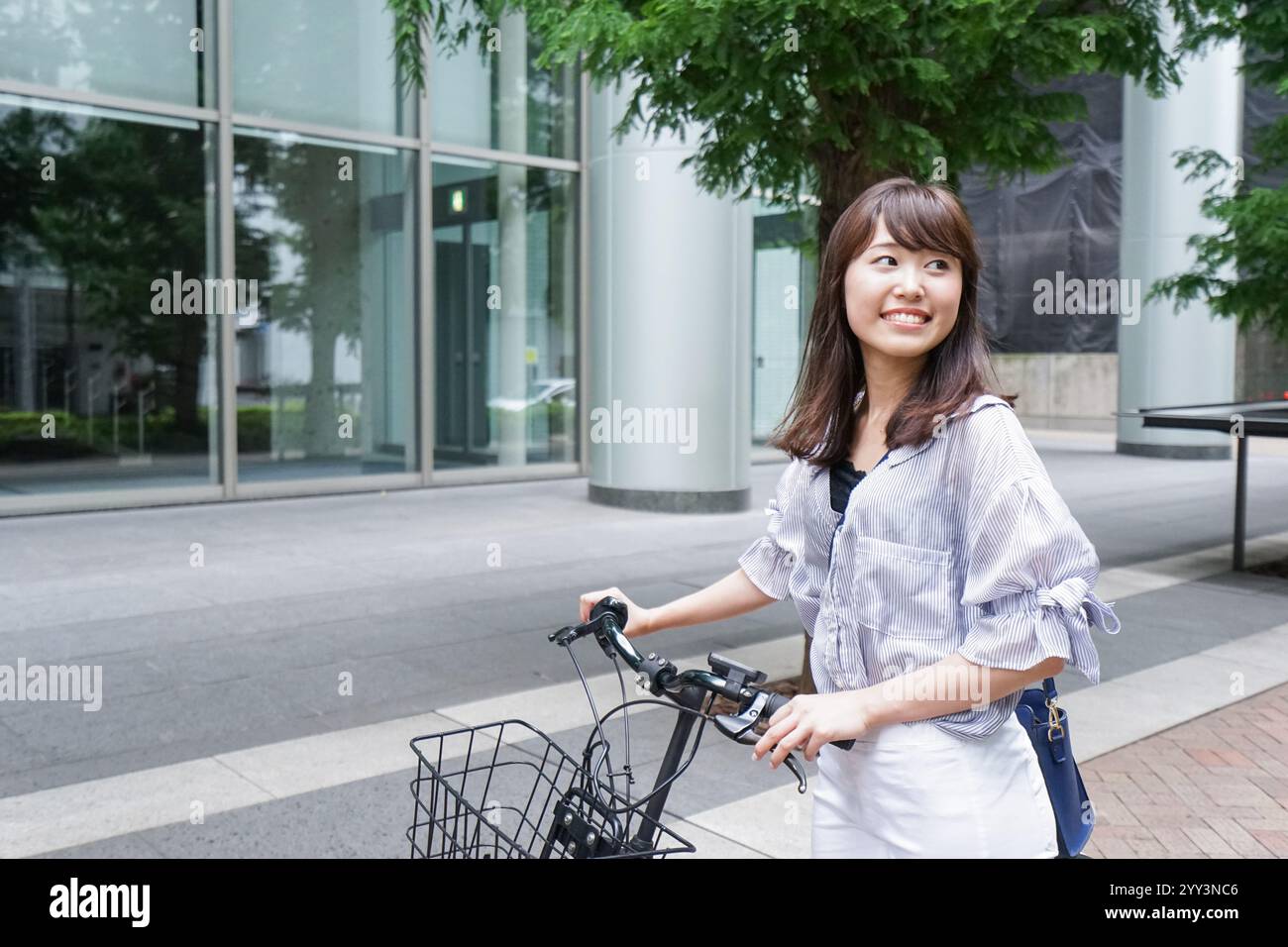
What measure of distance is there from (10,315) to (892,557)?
1177 centimetres

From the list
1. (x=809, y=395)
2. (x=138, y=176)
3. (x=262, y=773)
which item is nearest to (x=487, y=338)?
(x=138, y=176)

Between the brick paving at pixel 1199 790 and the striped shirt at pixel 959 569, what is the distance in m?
2.52

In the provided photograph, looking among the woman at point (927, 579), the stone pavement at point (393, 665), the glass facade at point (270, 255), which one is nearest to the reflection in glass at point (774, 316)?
the glass facade at point (270, 255)

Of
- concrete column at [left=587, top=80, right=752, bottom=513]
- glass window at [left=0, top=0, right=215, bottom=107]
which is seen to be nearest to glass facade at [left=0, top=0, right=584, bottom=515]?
glass window at [left=0, top=0, right=215, bottom=107]

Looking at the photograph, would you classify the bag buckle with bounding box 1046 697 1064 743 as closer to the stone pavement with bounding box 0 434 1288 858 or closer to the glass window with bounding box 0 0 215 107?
the stone pavement with bounding box 0 434 1288 858

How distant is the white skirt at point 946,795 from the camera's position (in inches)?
69.2

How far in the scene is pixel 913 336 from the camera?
5.96 feet

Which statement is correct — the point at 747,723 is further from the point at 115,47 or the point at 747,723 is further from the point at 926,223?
the point at 115,47

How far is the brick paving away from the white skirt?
239 centimetres

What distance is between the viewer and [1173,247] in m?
18.6

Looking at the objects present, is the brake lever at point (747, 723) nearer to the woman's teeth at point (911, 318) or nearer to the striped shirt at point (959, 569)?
the striped shirt at point (959, 569)

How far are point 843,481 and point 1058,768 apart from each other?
576 mm
